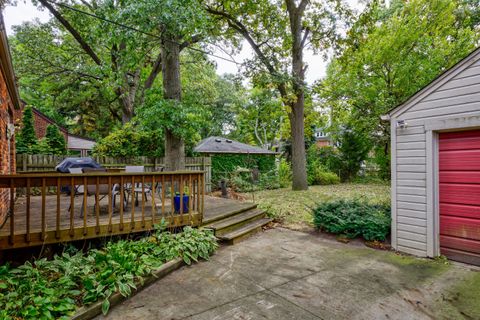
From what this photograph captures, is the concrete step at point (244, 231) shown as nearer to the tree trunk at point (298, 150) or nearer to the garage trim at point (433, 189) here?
the garage trim at point (433, 189)

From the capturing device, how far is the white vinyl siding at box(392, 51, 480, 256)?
3842 millimetres

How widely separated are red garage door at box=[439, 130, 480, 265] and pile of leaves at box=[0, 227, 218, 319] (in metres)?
4.05

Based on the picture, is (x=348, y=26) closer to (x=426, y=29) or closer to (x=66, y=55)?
(x=426, y=29)

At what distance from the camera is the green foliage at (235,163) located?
1188cm

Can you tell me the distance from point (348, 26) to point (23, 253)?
12.1 metres

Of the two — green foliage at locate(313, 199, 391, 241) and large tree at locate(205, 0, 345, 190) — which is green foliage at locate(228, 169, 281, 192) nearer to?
large tree at locate(205, 0, 345, 190)

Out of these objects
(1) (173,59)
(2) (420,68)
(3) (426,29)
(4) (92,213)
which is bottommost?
(4) (92,213)

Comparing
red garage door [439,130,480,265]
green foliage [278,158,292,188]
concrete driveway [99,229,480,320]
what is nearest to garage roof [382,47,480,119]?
red garage door [439,130,480,265]

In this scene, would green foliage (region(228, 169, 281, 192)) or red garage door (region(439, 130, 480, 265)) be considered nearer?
red garage door (region(439, 130, 480, 265))

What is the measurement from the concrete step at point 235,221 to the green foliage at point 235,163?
5318mm

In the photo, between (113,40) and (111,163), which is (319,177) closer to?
(111,163)

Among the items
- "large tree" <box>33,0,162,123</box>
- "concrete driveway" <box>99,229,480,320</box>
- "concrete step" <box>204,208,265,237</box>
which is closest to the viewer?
"concrete driveway" <box>99,229,480,320</box>

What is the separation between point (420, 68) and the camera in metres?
11.4

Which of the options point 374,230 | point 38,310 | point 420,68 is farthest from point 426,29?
point 38,310
